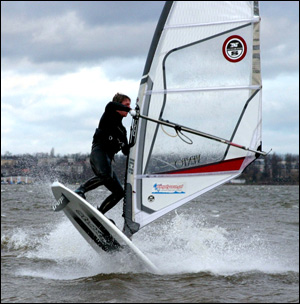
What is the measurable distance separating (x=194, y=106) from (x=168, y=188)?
3.30 ft

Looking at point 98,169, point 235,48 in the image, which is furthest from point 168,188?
point 235,48

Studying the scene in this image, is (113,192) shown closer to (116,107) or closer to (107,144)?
(107,144)

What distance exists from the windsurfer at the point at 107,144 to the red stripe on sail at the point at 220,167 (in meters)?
0.72

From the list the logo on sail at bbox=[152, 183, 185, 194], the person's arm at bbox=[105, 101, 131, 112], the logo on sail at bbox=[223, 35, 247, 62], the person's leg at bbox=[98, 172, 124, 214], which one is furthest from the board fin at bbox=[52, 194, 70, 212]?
the logo on sail at bbox=[223, 35, 247, 62]

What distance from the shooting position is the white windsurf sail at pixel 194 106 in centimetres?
553

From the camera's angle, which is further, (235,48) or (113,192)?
(113,192)

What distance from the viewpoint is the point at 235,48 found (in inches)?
219

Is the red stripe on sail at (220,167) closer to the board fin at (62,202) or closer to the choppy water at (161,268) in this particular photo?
the choppy water at (161,268)

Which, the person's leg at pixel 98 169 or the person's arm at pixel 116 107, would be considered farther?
the person's leg at pixel 98 169

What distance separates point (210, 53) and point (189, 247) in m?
2.60

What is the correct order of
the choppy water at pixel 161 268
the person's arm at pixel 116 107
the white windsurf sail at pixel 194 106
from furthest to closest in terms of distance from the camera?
1. the person's arm at pixel 116 107
2. the white windsurf sail at pixel 194 106
3. the choppy water at pixel 161 268

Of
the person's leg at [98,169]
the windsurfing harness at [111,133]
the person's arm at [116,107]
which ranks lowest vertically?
the person's leg at [98,169]

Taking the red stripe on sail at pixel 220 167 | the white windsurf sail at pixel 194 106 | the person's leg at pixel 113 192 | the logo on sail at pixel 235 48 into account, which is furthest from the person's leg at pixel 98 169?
the logo on sail at pixel 235 48

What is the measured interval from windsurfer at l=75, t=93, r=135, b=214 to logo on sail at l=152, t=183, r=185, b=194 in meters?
0.44
